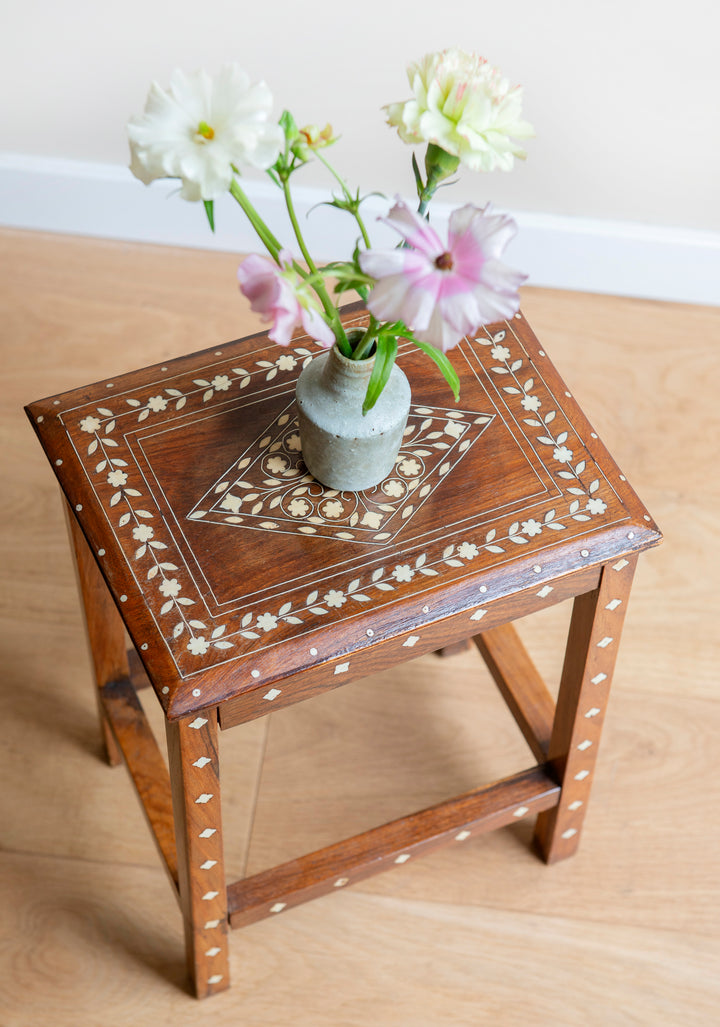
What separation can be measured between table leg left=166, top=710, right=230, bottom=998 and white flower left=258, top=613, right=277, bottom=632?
0.25 feet

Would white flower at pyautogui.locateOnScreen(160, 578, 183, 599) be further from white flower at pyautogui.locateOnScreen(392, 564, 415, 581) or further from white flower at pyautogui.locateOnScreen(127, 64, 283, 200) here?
white flower at pyautogui.locateOnScreen(127, 64, 283, 200)

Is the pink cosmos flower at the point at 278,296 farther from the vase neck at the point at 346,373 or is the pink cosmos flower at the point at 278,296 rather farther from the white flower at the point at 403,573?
the white flower at the point at 403,573

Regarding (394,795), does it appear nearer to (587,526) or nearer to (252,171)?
(587,526)

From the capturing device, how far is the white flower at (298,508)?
954 mm

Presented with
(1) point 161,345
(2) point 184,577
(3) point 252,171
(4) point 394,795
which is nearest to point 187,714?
(2) point 184,577

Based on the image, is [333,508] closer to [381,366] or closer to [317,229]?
[381,366]

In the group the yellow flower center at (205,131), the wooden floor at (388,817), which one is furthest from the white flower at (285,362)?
the wooden floor at (388,817)

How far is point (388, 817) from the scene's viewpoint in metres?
1.38

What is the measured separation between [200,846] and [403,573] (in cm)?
30

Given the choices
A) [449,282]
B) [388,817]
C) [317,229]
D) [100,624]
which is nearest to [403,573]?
[449,282]

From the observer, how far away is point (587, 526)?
→ 949mm

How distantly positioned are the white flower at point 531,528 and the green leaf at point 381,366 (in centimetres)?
19

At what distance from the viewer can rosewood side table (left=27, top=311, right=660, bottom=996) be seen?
895 millimetres

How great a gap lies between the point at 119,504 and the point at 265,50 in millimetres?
904
